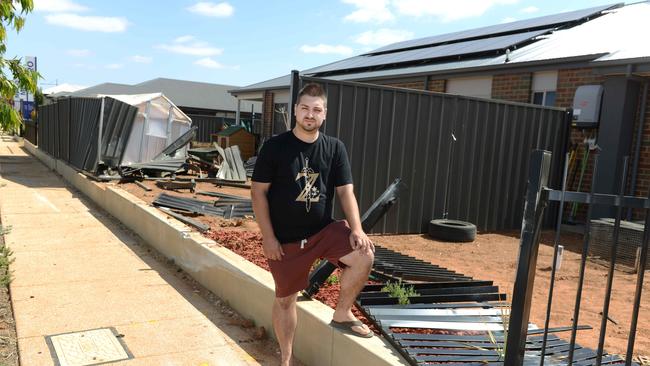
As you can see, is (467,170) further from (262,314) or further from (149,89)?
(149,89)

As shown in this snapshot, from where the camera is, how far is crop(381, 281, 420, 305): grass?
152 inches

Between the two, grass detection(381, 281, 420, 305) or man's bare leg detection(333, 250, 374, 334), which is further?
grass detection(381, 281, 420, 305)

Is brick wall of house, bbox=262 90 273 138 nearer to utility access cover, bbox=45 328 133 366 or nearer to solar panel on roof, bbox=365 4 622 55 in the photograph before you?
solar panel on roof, bbox=365 4 622 55

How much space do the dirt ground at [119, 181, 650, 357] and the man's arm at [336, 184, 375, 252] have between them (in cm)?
183

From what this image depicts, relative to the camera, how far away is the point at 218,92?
41625 mm

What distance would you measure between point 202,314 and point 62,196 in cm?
812

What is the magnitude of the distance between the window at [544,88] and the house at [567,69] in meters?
0.02

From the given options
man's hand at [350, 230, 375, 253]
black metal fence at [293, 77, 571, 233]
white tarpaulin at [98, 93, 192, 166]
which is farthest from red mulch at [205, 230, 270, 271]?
white tarpaulin at [98, 93, 192, 166]

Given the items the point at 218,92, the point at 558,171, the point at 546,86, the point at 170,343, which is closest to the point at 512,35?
the point at 546,86

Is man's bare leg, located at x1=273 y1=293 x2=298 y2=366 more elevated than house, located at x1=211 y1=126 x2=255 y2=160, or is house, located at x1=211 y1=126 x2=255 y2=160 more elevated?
house, located at x1=211 y1=126 x2=255 y2=160

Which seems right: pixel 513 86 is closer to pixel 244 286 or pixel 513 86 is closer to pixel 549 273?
pixel 549 273

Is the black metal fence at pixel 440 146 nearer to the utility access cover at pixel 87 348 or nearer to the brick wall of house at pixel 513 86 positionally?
the brick wall of house at pixel 513 86

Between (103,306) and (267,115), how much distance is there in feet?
51.5

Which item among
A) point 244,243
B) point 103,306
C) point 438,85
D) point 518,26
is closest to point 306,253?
point 103,306
